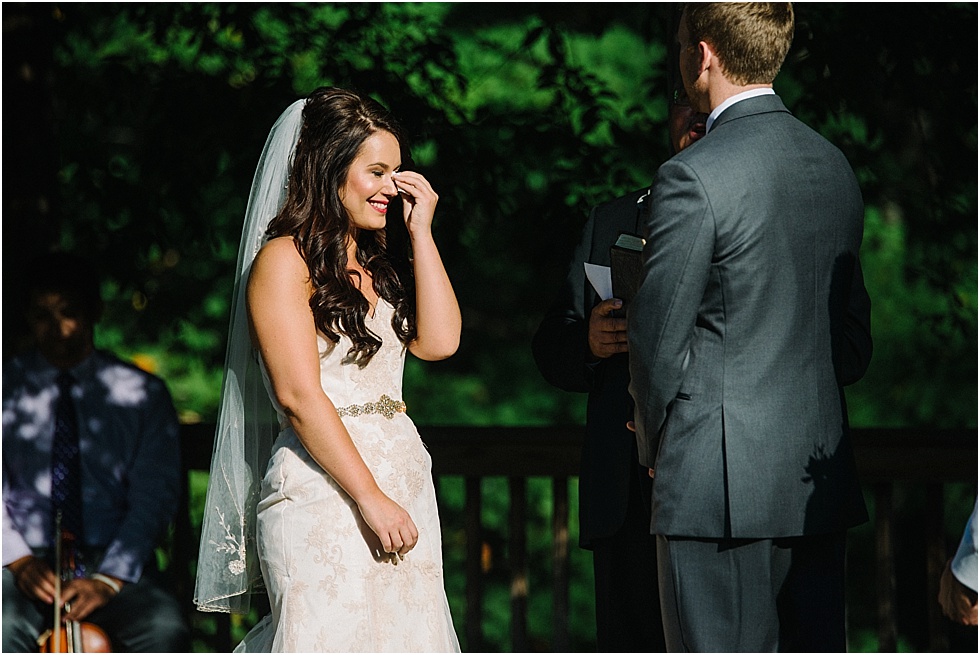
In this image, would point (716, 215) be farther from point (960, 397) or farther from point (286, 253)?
point (960, 397)

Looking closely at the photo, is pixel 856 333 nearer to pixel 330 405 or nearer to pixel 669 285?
pixel 669 285

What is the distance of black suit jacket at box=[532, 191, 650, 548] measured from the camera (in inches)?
125

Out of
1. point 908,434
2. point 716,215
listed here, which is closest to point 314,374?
point 716,215

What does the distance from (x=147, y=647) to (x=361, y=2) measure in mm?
3117

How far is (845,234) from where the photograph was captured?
113 inches

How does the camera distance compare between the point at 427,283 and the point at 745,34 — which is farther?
the point at 427,283

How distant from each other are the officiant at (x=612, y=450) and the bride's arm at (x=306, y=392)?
0.56 metres

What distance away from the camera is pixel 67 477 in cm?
434

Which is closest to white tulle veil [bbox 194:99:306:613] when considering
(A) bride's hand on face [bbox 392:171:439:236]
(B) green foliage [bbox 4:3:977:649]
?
(A) bride's hand on face [bbox 392:171:439:236]

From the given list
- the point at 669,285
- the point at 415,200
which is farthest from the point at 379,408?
the point at 669,285

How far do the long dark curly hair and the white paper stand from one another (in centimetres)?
53

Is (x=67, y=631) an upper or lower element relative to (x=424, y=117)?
lower

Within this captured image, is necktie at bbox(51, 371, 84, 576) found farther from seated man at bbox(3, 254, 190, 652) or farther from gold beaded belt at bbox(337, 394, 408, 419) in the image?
A: gold beaded belt at bbox(337, 394, 408, 419)

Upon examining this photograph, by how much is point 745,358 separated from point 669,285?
266mm
